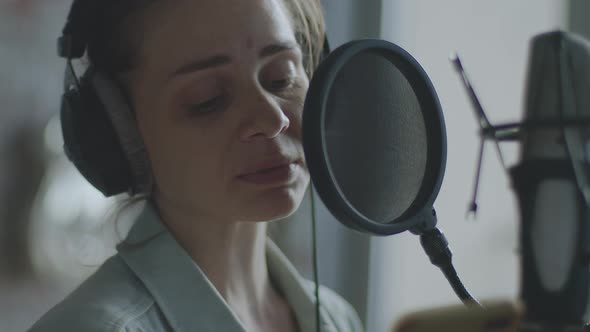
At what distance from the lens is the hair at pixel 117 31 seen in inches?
37.1

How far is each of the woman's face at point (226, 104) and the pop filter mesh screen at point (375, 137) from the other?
20 cm

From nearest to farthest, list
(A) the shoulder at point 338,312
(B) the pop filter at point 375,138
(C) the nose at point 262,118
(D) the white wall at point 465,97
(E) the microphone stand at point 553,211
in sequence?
(E) the microphone stand at point 553,211
(B) the pop filter at point 375,138
(C) the nose at point 262,118
(D) the white wall at point 465,97
(A) the shoulder at point 338,312

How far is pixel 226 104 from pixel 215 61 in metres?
0.05

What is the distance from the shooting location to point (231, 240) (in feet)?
3.27

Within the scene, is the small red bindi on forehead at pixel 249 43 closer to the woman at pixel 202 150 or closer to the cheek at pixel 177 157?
the woman at pixel 202 150

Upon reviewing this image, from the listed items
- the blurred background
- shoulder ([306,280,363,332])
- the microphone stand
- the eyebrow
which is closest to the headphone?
the eyebrow

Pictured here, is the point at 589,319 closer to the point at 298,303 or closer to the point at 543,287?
the point at 543,287

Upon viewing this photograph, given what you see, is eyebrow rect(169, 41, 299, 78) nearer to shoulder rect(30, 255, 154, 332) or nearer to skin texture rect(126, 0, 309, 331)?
skin texture rect(126, 0, 309, 331)

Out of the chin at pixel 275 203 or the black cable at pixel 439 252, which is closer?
the black cable at pixel 439 252

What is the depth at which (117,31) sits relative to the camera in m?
0.97

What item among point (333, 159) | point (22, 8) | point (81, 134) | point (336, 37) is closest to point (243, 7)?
point (81, 134)

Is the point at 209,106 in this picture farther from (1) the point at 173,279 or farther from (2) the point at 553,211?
(2) the point at 553,211

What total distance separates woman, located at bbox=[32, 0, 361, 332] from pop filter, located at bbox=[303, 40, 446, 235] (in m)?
0.20

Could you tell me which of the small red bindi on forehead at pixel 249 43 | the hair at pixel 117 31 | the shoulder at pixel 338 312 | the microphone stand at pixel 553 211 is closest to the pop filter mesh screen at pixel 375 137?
the microphone stand at pixel 553 211
